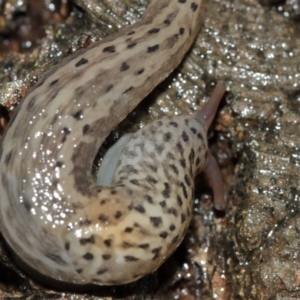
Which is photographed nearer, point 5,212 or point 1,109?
point 5,212

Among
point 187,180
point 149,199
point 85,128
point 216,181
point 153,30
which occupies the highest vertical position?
point 153,30

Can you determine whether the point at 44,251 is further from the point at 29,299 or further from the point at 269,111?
the point at 269,111

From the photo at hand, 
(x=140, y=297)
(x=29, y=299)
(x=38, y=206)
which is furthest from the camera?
(x=140, y=297)

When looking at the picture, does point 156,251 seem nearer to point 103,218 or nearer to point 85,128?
point 103,218

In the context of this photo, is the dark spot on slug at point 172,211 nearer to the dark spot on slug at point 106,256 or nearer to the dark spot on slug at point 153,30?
the dark spot on slug at point 106,256

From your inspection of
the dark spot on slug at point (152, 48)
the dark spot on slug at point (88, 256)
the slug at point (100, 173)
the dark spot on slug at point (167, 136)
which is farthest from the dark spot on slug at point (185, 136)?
the dark spot on slug at point (88, 256)

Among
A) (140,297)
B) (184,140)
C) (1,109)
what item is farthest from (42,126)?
(140,297)

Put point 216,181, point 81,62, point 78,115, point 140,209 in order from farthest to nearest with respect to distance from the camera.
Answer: point 216,181 → point 81,62 → point 78,115 → point 140,209

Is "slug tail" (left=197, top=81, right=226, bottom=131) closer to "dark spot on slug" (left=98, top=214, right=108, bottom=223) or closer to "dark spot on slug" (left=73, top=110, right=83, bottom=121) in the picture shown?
"dark spot on slug" (left=73, top=110, right=83, bottom=121)

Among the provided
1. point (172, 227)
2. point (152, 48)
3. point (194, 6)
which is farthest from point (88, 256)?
point (194, 6)
